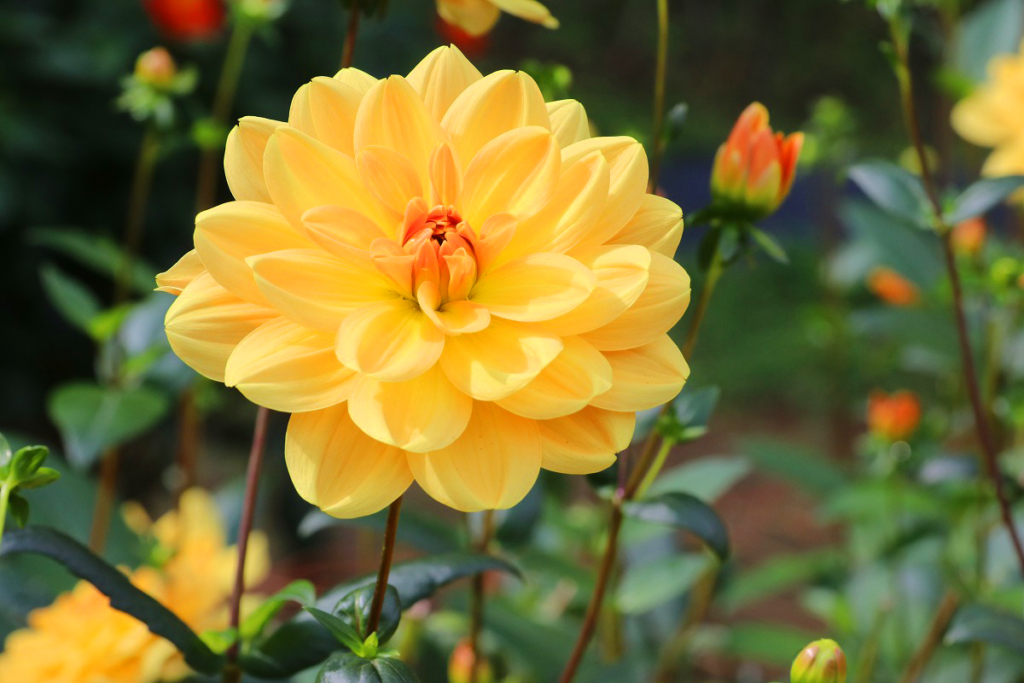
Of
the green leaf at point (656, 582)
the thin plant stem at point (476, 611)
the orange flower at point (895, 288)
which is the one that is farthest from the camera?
the orange flower at point (895, 288)

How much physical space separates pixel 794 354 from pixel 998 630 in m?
2.25

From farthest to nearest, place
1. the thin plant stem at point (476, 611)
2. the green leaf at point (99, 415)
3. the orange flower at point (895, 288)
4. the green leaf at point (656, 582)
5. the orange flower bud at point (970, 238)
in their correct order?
the orange flower at point (895, 288)
the orange flower bud at point (970, 238)
the green leaf at point (656, 582)
the green leaf at point (99, 415)
the thin plant stem at point (476, 611)

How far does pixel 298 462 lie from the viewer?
12.0 inches

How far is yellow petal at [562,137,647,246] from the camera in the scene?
1.09 ft

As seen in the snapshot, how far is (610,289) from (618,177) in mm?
49

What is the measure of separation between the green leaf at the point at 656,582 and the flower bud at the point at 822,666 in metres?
0.40

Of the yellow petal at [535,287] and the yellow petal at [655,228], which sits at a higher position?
the yellow petal at [655,228]

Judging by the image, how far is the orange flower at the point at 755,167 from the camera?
41 centimetres

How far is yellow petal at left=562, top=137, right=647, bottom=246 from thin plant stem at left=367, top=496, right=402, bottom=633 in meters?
0.12

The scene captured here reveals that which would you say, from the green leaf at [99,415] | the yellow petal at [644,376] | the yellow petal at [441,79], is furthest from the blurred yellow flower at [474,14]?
the green leaf at [99,415]

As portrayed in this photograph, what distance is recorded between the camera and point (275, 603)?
0.41 meters

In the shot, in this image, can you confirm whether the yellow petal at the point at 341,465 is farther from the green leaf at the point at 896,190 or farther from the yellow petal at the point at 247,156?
the green leaf at the point at 896,190

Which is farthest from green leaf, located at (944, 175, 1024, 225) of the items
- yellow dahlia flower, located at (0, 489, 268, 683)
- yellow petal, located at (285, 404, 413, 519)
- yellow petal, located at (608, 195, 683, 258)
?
yellow dahlia flower, located at (0, 489, 268, 683)

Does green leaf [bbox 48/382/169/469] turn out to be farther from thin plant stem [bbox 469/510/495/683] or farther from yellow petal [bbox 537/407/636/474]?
yellow petal [bbox 537/407/636/474]
